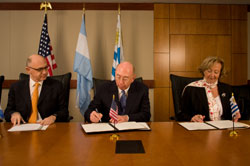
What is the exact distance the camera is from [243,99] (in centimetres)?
265

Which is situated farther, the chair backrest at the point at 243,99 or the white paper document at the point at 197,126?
the chair backrest at the point at 243,99

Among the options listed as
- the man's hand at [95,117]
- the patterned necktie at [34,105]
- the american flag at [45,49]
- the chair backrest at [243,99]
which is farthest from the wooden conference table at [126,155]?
the american flag at [45,49]

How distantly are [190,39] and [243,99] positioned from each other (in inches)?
86.8

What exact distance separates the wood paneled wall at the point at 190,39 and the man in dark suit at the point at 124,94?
85.4 inches

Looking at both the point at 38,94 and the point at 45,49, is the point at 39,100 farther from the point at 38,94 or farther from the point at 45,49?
the point at 45,49

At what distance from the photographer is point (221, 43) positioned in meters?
4.59

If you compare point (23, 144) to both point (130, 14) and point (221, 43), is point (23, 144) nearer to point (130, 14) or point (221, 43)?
point (130, 14)

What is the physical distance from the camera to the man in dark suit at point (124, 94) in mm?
2338

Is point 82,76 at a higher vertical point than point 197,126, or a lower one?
higher

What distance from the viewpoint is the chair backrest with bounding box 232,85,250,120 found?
8.54ft

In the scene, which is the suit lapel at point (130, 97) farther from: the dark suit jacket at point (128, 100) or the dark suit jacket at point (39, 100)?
the dark suit jacket at point (39, 100)

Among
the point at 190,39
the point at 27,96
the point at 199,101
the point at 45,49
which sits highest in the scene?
the point at 190,39

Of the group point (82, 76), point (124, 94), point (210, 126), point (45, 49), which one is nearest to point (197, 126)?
point (210, 126)

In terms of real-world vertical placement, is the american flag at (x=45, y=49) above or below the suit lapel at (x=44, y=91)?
above
